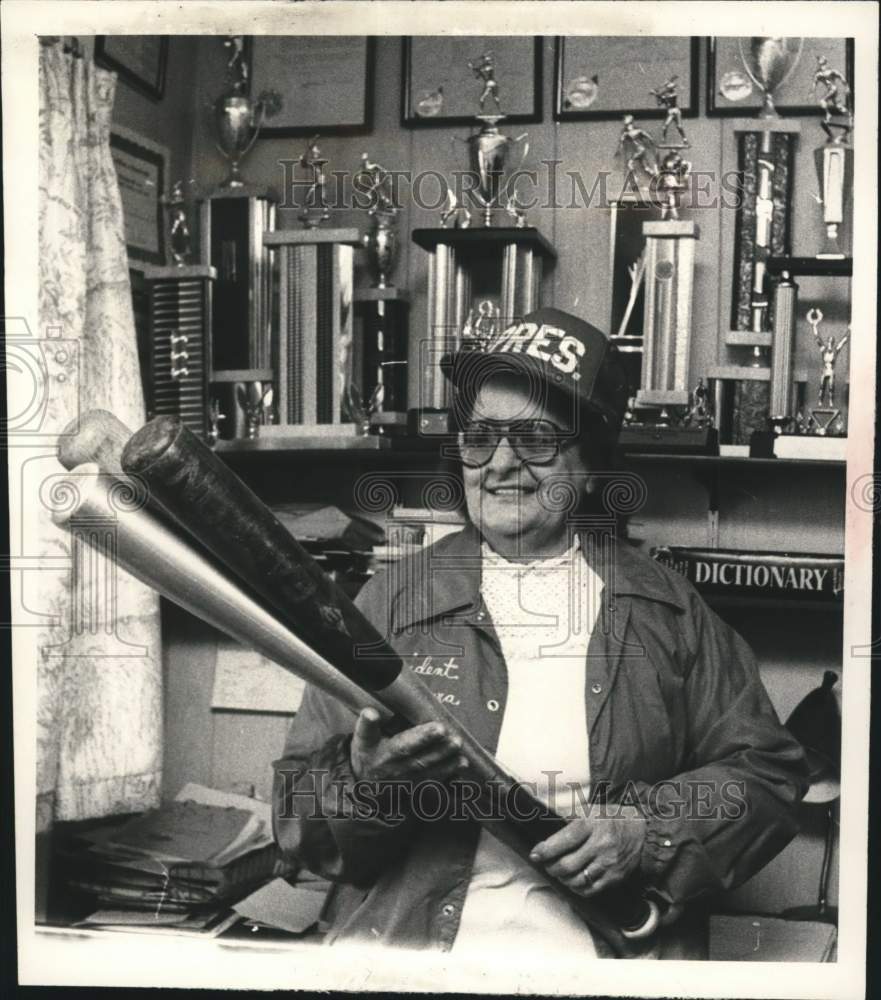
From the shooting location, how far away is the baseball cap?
208cm

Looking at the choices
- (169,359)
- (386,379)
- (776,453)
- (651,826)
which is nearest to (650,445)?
(776,453)

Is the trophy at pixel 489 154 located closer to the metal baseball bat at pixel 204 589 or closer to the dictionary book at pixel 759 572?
the dictionary book at pixel 759 572

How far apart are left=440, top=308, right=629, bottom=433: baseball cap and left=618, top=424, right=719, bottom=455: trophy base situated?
0.51 feet

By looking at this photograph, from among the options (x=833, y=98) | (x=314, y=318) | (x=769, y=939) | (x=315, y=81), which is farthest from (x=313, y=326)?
(x=769, y=939)

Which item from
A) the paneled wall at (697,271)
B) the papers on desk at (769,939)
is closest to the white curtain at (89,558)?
the paneled wall at (697,271)

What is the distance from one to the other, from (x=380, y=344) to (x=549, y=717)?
0.82 metres

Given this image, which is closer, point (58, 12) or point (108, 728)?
point (58, 12)

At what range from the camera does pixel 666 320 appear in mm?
2375

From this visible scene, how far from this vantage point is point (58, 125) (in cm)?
221

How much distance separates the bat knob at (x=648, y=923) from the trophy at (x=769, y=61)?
1.38 m

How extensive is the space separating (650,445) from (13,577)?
1122 millimetres

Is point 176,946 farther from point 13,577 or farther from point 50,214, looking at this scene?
point 50,214

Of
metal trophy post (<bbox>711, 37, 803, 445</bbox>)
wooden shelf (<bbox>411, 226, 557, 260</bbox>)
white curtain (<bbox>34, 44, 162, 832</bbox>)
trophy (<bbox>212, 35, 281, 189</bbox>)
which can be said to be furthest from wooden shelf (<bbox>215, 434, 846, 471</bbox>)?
trophy (<bbox>212, 35, 281, 189</bbox>)

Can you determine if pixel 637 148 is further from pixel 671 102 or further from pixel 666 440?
pixel 666 440
